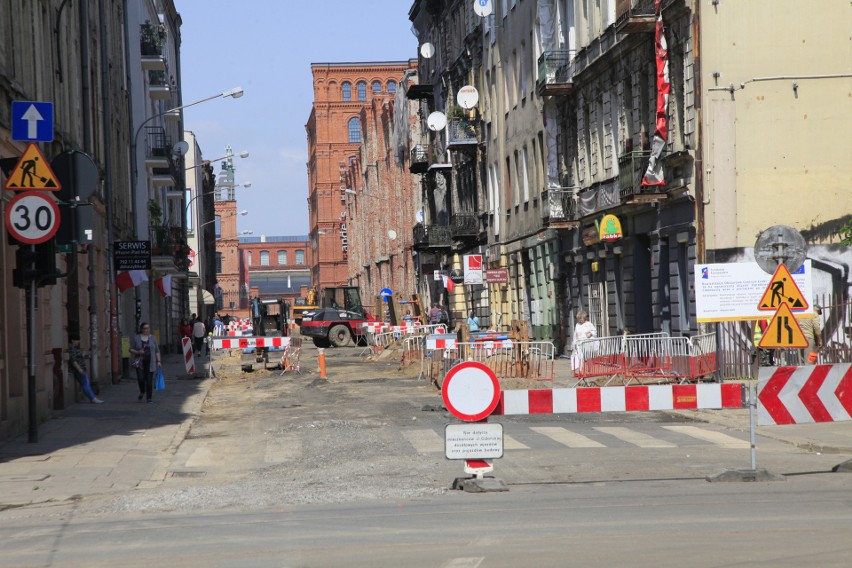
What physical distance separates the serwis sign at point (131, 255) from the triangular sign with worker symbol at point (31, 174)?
1550 cm

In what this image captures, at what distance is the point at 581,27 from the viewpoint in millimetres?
37875

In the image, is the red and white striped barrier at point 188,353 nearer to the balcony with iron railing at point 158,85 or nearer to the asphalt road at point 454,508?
the asphalt road at point 454,508

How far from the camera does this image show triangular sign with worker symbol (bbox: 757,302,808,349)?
13695 millimetres

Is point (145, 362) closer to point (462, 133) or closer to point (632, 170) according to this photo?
point (632, 170)

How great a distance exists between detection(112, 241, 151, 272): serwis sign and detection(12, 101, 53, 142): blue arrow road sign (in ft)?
48.6

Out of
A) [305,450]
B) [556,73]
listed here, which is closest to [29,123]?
[305,450]

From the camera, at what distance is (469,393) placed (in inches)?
487

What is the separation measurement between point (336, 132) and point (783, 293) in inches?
4803

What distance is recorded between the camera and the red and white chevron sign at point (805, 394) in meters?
13.2

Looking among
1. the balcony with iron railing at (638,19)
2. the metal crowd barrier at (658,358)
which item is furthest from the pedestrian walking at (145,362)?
the balcony with iron railing at (638,19)

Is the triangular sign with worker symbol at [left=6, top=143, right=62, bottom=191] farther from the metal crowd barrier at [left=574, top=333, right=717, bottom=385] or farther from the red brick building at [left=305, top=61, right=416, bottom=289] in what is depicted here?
the red brick building at [left=305, top=61, right=416, bottom=289]

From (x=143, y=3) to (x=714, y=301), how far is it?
133ft

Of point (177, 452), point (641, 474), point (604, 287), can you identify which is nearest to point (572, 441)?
point (641, 474)

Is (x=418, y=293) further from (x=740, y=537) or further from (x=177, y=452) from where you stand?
(x=740, y=537)
